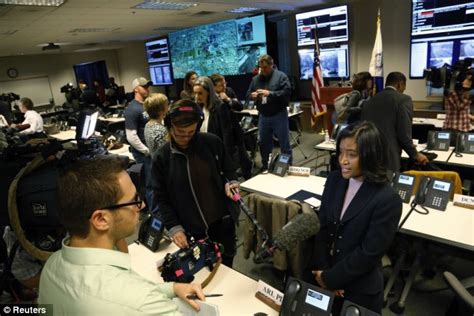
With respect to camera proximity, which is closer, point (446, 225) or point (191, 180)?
point (191, 180)

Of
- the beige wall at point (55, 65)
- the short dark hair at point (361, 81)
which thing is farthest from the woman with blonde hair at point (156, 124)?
the beige wall at point (55, 65)

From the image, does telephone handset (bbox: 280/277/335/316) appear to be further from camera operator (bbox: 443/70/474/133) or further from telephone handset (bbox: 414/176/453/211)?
camera operator (bbox: 443/70/474/133)

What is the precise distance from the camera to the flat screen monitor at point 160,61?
10219mm

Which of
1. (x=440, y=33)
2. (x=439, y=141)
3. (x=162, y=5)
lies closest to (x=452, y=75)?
(x=439, y=141)

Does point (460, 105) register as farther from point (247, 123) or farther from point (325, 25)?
point (325, 25)

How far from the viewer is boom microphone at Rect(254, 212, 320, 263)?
144 cm

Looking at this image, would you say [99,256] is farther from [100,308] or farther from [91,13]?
[91,13]

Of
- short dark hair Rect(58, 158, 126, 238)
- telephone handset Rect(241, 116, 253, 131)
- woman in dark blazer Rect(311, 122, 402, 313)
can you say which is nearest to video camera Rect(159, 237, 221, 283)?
woman in dark blazer Rect(311, 122, 402, 313)

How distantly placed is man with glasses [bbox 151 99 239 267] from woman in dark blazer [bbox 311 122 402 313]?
562 mm

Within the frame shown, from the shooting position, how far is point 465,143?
3.25m

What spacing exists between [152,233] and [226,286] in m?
0.59

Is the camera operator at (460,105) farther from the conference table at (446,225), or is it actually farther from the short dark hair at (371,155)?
the short dark hair at (371,155)

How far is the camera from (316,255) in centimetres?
174

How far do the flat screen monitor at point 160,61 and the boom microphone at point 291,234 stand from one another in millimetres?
Result: 9435
